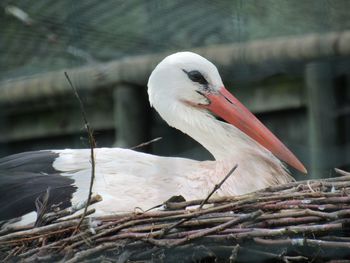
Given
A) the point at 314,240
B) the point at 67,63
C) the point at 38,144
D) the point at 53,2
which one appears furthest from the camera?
the point at 38,144

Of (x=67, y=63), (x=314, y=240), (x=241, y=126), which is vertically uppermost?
(x=67, y=63)

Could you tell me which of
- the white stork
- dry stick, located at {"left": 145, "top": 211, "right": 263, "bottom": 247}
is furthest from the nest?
the white stork

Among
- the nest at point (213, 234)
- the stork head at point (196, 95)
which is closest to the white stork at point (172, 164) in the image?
the stork head at point (196, 95)

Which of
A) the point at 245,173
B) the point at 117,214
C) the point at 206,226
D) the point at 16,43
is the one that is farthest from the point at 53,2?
the point at 206,226

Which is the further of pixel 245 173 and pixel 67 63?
pixel 67 63

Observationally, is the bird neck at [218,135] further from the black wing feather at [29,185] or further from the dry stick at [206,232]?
the dry stick at [206,232]

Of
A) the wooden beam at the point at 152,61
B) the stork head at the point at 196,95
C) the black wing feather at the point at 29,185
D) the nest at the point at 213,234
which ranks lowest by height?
the nest at the point at 213,234

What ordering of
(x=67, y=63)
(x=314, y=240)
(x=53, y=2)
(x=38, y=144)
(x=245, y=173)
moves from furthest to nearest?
(x=38, y=144), (x=67, y=63), (x=53, y=2), (x=245, y=173), (x=314, y=240)

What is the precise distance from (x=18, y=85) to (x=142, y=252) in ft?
5.86

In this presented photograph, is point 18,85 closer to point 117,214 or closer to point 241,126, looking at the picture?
point 241,126

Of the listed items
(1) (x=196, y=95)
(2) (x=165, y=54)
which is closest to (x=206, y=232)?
(1) (x=196, y=95)

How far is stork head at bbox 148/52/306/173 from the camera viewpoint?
2707 millimetres

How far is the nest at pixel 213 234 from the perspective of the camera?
1.89 meters

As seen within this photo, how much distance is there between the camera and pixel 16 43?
3.24 meters
